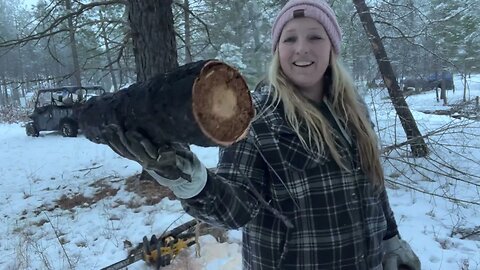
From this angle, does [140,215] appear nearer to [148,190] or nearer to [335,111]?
[148,190]

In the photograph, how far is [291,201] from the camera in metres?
1.38

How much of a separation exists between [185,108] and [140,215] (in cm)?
463

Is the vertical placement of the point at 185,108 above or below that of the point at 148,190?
above

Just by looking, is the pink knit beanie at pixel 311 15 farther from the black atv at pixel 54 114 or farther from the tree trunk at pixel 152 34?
the black atv at pixel 54 114

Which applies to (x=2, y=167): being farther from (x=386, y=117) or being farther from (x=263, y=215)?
(x=263, y=215)

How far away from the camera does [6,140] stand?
1459 cm

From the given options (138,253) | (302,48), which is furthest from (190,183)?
(138,253)

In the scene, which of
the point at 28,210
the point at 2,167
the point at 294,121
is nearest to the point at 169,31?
the point at 28,210

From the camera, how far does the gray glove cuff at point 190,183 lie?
105 centimetres

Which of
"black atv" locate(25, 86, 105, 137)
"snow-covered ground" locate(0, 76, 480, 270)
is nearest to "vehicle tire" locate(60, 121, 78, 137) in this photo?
"black atv" locate(25, 86, 105, 137)

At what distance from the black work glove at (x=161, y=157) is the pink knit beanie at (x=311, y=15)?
77cm

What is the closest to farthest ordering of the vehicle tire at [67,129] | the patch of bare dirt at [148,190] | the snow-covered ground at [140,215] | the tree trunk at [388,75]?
the snow-covered ground at [140,215] < the patch of bare dirt at [148,190] < the tree trunk at [388,75] < the vehicle tire at [67,129]

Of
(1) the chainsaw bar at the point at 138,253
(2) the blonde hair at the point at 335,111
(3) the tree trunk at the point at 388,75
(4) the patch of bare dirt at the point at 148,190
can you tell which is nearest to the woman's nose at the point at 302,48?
(2) the blonde hair at the point at 335,111

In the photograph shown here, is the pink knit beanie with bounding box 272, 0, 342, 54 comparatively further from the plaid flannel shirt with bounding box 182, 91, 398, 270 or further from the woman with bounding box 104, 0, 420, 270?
the plaid flannel shirt with bounding box 182, 91, 398, 270
